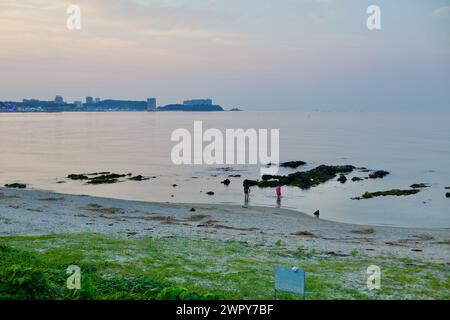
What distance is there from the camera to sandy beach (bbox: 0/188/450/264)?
808 inches

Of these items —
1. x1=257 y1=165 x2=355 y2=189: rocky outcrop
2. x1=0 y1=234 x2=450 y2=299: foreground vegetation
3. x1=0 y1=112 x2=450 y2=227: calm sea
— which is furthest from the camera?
x1=257 y1=165 x2=355 y2=189: rocky outcrop

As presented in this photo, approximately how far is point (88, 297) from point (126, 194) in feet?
114

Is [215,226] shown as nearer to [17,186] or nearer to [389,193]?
[389,193]

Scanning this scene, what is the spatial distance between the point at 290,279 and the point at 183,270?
17.2 ft

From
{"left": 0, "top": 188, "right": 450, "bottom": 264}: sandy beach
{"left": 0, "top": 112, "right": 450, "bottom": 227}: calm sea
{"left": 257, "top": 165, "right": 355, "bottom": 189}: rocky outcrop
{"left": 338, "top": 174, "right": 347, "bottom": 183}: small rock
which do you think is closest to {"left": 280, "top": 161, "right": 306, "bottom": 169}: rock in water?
{"left": 0, "top": 112, "right": 450, "bottom": 227}: calm sea

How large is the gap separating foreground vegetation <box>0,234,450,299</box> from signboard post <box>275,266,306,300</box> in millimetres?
1324

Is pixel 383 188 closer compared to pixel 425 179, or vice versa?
pixel 383 188

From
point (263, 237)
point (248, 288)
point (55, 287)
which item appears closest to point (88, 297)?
point (55, 287)

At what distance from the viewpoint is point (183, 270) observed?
1402 cm

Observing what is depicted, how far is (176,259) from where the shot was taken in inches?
611

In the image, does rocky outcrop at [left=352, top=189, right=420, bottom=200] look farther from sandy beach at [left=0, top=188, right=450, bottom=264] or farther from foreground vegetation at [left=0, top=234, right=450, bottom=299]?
foreground vegetation at [left=0, top=234, right=450, bottom=299]

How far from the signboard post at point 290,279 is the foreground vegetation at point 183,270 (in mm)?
1324

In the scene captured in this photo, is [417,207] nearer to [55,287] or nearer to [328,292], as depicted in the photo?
[328,292]

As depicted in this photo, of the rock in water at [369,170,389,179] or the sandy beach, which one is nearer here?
the sandy beach
